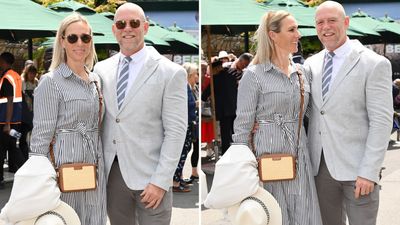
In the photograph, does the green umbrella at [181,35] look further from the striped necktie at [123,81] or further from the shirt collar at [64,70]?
the shirt collar at [64,70]

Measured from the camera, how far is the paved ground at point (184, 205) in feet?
26.5

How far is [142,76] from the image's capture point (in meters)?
4.14

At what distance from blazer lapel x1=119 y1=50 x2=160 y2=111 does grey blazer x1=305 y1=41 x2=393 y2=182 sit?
1.01 m

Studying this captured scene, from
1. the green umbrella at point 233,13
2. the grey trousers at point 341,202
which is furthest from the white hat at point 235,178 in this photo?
the green umbrella at point 233,13

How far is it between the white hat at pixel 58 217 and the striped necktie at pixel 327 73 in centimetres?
163

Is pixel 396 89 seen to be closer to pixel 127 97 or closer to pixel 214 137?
pixel 214 137

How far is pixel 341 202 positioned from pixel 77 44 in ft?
6.20

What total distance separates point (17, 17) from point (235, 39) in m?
7.48

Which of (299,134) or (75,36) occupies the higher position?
(75,36)

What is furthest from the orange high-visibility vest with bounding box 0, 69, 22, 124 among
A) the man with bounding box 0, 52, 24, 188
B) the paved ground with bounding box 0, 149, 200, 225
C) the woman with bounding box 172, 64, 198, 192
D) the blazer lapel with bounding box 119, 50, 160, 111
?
the blazer lapel with bounding box 119, 50, 160, 111

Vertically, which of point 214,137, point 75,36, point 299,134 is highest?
point 75,36

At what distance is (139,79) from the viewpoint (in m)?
4.14

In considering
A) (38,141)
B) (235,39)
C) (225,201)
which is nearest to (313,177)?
(225,201)

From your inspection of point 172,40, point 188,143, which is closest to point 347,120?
point 188,143
